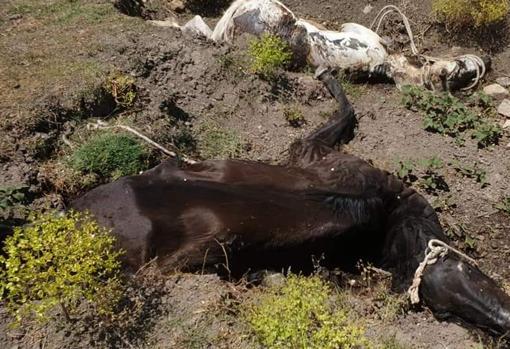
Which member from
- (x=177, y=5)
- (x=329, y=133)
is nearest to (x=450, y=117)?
(x=329, y=133)

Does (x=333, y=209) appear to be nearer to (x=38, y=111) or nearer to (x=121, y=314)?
(x=121, y=314)

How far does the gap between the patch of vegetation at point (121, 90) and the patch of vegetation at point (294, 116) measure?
137 cm

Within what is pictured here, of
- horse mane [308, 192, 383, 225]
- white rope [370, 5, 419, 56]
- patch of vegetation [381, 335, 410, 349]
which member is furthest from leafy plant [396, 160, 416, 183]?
patch of vegetation [381, 335, 410, 349]

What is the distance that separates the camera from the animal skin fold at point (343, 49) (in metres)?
5.88

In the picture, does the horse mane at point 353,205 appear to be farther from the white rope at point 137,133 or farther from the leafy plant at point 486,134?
the leafy plant at point 486,134

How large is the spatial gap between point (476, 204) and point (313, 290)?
2321 millimetres

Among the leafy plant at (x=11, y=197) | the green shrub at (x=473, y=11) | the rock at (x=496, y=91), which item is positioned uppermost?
the green shrub at (x=473, y=11)

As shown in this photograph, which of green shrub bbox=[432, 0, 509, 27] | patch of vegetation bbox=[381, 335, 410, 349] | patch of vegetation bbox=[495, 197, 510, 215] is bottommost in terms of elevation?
patch of vegetation bbox=[381, 335, 410, 349]

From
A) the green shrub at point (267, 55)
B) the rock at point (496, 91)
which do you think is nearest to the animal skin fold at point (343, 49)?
the rock at point (496, 91)

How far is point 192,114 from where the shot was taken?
532 centimetres

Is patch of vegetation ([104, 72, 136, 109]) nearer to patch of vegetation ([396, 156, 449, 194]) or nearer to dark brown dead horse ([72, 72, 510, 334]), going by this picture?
dark brown dead horse ([72, 72, 510, 334])

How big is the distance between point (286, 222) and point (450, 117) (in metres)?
2.44

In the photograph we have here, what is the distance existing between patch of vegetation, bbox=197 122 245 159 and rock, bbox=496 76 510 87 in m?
2.86

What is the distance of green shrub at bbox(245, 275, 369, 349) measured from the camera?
3.12m
